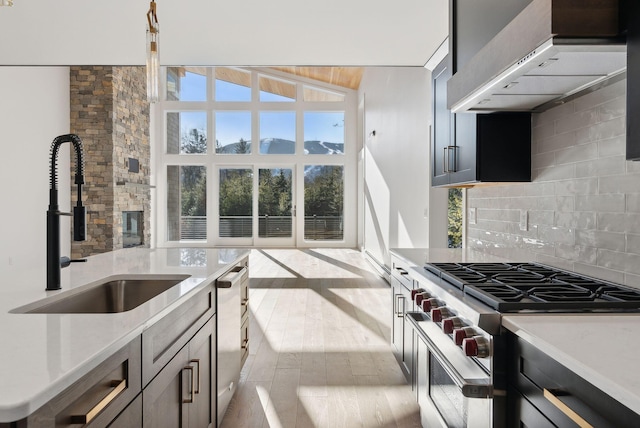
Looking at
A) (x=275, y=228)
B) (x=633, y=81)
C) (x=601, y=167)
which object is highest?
(x=633, y=81)

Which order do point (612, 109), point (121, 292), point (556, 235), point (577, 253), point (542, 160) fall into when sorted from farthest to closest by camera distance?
point (542, 160), point (556, 235), point (577, 253), point (121, 292), point (612, 109)

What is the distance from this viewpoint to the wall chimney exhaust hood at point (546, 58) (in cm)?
120

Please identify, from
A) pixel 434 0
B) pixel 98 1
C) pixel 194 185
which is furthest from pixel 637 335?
pixel 194 185

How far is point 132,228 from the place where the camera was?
855cm

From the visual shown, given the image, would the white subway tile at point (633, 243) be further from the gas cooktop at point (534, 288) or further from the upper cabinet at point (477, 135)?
the upper cabinet at point (477, 135)

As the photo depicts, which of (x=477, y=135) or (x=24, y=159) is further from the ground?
(x=24, y=159)

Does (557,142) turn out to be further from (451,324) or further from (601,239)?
(451,324)

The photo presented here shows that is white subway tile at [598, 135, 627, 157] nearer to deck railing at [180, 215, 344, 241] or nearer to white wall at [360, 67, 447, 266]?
white wall at [360, 67, 447, 266]

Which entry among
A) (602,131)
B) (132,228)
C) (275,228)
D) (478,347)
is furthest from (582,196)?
(275,228)

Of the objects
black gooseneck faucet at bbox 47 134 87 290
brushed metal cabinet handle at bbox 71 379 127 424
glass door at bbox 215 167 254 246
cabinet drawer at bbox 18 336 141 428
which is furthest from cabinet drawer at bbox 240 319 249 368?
glass door at bbox 215 167 254 246

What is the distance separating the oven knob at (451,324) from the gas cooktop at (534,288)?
0.10 meters

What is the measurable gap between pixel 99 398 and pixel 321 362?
2.43m

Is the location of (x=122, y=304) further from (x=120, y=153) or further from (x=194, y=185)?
(x=194, y=185)

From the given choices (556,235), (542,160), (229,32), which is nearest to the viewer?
(556,235)
